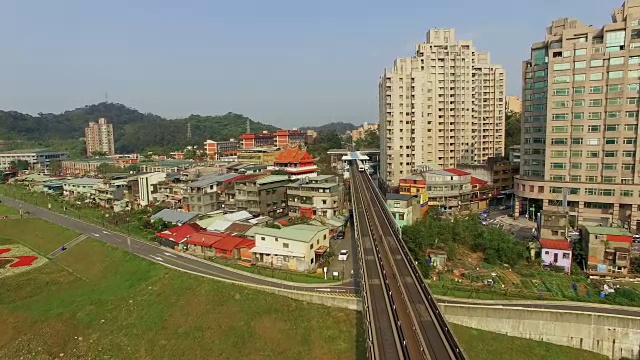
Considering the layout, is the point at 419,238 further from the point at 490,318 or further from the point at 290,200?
the point at 290,200

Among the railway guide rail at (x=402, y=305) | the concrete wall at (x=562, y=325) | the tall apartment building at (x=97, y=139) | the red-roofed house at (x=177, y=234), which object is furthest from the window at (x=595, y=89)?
the tall apartment building at (x=97, y=139)

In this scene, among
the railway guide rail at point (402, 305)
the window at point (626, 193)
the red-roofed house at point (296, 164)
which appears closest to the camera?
the railway guide rail at point (402, 305)

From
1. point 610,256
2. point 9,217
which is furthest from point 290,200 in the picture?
point 9,217

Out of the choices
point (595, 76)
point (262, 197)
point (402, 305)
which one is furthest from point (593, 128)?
point (262, 197)

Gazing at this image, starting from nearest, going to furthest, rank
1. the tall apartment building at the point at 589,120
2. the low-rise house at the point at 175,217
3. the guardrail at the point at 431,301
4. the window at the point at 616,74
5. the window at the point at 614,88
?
the guardrail at the point at 431,301 → the tall apartment building at the point at 589,120 → the window at the point at 616,74 → the window at the point at 614,88 → the low-rise house at the point at 175,217

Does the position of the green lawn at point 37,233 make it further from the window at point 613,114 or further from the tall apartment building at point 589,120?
the window at point 613,114

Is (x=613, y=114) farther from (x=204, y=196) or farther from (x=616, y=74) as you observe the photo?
(x=204, y=196)

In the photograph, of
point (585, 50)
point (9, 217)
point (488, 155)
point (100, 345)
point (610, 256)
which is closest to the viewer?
point (100, 345)
